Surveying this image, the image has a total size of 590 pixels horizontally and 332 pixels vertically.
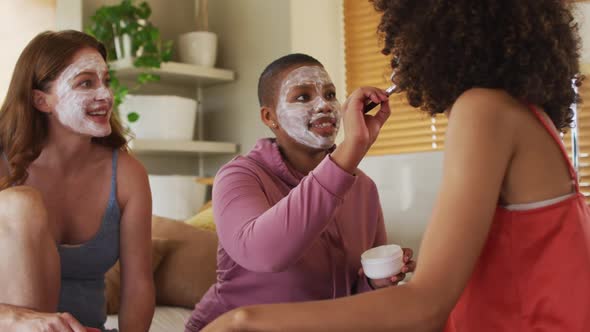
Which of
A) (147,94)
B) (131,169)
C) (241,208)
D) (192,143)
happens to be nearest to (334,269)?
(241,208)

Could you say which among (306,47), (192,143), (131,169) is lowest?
(192,143)

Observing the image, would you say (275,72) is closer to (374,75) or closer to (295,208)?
(295,208)

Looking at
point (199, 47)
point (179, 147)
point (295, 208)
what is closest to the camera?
point (295, 208)

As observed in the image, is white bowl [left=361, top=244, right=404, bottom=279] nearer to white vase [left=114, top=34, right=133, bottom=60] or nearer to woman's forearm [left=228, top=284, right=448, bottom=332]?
woman's forearm [left=228, top=284, right=448, bottom=332]

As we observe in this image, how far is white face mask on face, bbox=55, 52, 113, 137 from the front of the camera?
1.63 m

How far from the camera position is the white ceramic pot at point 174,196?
2934 mm

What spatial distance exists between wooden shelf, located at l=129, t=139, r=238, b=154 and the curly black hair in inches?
84.9

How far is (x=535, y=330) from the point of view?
32.9 inches

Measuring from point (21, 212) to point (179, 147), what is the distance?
68.4 inches

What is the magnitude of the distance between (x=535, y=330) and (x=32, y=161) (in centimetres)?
114

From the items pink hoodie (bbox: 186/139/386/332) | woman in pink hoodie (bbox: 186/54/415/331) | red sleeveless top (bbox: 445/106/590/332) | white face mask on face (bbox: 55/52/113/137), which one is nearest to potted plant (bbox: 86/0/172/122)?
white face mask on face (bbox: 55/52/113/137)

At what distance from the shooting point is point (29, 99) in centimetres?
158

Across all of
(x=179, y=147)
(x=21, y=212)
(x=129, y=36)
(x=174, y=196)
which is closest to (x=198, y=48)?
(x=129, y=36)

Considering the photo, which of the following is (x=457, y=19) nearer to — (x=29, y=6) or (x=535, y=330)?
(x=535, y=330)
